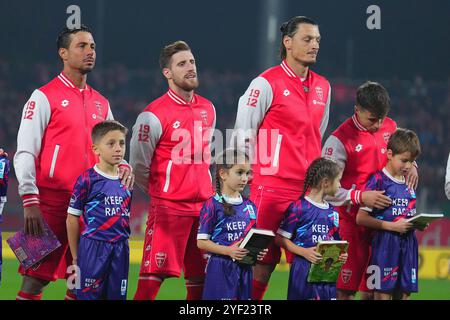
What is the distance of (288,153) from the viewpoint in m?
6.22

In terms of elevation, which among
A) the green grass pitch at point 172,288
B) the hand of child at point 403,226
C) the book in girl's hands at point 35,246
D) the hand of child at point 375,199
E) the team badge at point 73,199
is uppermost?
the team badge at point 73,199

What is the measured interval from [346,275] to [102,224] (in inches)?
79.7

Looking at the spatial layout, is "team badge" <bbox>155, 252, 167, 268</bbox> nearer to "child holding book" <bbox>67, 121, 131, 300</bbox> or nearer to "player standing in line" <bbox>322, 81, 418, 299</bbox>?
"child holding book" <bbox>67, 121, 131, 300</bbox>

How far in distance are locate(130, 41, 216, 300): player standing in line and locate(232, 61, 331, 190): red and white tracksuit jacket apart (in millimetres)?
340

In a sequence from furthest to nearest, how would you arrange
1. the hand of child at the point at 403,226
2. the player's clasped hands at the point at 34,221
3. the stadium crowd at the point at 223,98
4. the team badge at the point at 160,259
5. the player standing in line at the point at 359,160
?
the stadium crowd at the point at 223,98, the player standing in line at the point at 359,160, the hand of child at the point at 403,226, the team badge at the point at 160,259, the player's clasped hands at the point at 34,221

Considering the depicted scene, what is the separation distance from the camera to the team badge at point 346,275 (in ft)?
22.0

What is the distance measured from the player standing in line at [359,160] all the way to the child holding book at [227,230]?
1025mm

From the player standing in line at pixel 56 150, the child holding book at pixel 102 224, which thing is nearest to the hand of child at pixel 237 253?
the child holding book at pixel 102 224

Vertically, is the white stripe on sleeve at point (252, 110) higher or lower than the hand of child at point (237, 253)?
higher

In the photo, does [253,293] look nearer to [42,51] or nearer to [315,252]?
[315,252]

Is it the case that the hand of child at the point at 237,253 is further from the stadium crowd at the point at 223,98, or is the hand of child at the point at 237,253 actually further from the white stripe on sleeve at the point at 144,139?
the stadium crowd at the point at 223,98

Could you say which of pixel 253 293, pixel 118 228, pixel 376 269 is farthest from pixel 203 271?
pixel 376 269

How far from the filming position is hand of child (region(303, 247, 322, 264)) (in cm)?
584

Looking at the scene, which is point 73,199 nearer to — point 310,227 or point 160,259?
point 160,259
